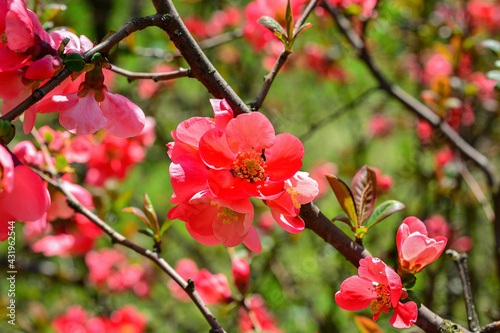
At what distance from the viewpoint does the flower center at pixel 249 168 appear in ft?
1.69

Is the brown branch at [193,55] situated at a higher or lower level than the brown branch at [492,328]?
higher

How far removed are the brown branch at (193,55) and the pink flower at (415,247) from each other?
0.28m

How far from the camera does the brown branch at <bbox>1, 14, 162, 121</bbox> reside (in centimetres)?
44


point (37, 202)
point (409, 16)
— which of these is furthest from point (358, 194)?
point (409, 16)

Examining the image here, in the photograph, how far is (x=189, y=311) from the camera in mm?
2451

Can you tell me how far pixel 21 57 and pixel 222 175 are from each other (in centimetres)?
27

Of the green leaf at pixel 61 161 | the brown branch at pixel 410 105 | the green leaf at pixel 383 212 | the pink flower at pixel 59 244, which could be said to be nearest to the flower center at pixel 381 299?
the green leaf at pixel 383 212

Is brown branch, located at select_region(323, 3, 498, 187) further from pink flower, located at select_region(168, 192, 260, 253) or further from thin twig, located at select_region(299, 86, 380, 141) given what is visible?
pink flower, located at select_region(168, 192, 260, 253)

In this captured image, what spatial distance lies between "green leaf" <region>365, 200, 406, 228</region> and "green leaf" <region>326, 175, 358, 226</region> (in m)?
0.03

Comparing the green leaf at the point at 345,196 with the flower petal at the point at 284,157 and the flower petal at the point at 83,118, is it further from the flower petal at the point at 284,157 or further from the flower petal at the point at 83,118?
the flower petal at the point at 83,118

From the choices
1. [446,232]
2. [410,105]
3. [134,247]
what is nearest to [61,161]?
[134,247]

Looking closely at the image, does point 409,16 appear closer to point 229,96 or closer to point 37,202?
point 229,96

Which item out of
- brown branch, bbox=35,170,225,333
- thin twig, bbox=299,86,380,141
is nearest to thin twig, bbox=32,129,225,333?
brown branch, bbox=35,170,225,333

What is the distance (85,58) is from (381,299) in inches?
18.7
